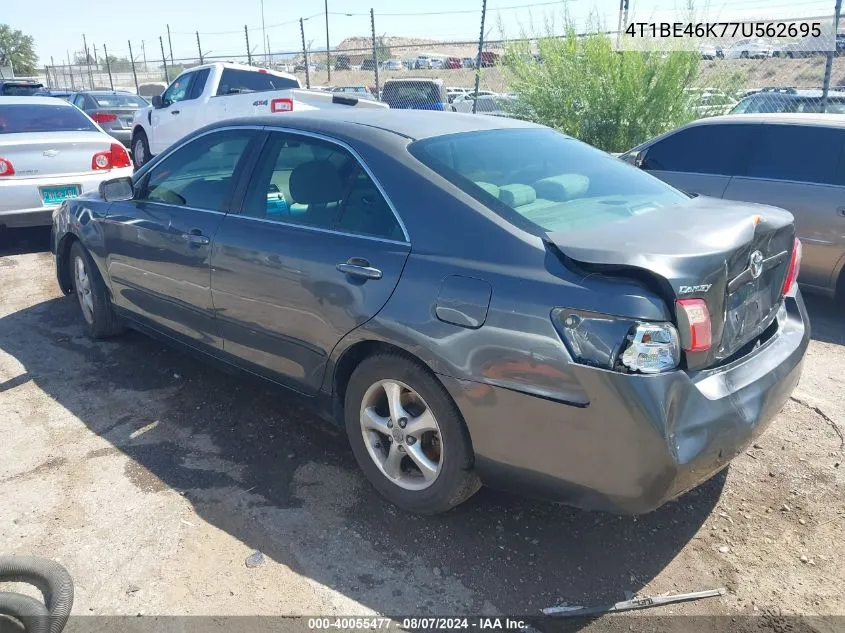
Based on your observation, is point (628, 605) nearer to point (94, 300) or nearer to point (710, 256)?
point (710, 256)

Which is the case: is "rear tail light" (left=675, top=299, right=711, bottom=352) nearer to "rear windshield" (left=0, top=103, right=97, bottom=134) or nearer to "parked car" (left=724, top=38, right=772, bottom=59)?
"rear windshield" (left=0, top=103, right=97, bottom=134)

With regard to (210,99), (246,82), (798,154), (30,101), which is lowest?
(798,154)

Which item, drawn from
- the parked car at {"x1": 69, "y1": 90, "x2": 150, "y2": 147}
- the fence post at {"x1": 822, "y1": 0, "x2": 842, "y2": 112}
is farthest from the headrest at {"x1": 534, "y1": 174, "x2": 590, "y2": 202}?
the parked car at {"x1": 69, "y1": 90, "x2": 150, "y2": 147}

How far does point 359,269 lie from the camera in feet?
9.85

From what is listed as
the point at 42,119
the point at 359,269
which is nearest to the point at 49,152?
the point at 42,119

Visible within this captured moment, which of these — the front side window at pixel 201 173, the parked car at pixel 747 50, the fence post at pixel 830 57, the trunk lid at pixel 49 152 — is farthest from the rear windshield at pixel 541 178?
the parked car at pixel 747 50

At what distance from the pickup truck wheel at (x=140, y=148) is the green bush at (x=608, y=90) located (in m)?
7.21

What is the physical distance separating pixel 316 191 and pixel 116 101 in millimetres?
14957

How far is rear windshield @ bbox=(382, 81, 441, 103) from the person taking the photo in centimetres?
1622

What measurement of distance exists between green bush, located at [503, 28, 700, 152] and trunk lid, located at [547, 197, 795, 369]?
685 cm

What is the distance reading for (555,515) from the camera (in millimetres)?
3104

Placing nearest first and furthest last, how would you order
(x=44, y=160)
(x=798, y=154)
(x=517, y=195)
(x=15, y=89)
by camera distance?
(x=517, y=195) → (x=798, y=154) → (x=44, y=160) → (x=15, y=89)

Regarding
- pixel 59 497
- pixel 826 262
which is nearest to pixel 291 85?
pixel 826 262

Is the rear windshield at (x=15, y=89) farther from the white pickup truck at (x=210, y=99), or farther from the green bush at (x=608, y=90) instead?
the green bush at (x=608, y=90)
